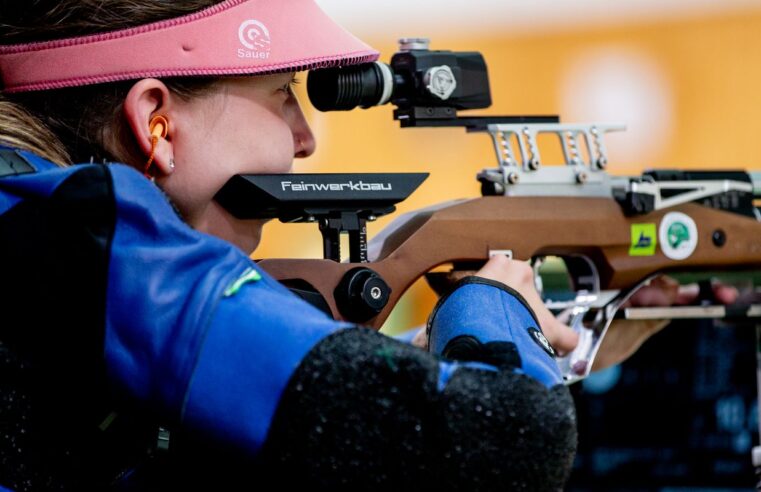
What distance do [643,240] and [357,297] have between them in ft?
1.63

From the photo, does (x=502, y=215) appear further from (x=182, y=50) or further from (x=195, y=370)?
(x=195, y=370)

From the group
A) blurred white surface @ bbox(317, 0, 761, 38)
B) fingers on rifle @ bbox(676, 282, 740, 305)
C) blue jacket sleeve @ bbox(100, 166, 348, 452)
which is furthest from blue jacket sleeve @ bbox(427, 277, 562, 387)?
blurred white surface @ bbox(317, 0, 761, 38)

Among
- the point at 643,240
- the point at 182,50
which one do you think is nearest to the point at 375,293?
the point at 182,50

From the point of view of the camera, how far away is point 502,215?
1.24m

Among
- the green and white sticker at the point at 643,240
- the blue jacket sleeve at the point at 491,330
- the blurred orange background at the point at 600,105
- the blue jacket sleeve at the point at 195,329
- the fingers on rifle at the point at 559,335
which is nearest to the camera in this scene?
the blue jacket sleeve at the point at 195,329

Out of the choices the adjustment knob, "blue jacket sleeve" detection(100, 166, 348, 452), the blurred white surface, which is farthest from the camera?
the blurred white surface

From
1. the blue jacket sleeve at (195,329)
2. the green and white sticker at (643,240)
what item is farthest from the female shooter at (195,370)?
the green and white sticker at (643,240)

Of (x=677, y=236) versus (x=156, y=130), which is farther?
(x=677, y=236)

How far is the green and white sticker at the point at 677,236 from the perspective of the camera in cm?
138

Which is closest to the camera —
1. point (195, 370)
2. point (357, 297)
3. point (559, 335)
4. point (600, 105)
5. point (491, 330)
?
point (195, 370)

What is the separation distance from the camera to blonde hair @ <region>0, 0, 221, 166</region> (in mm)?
925

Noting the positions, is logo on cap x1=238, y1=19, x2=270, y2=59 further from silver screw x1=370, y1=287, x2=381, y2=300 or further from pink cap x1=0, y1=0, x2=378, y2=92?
silver screw x1=370, y1=287, x2=381, y2=300

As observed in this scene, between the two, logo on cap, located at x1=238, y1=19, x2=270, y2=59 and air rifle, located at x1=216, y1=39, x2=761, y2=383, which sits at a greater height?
logo on cap, located at x1=238, y1=19, x2=270, y2=59

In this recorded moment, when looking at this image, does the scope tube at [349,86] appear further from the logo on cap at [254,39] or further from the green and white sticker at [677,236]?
the green and white sticker at [677,236]
